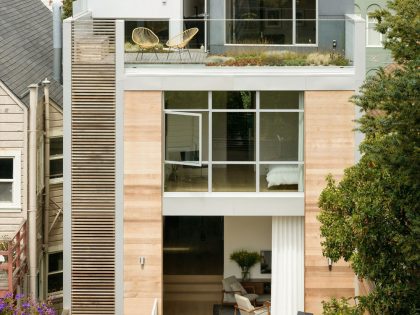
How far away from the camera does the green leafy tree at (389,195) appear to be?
736 inches

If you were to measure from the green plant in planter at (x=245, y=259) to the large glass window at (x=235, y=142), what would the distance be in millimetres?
3736

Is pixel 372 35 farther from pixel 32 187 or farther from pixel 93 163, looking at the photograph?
A: pixel 32 187

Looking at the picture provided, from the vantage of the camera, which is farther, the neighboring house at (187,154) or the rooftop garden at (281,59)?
the rooftop garden at (281,59)

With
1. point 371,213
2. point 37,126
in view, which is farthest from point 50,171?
point 371,213

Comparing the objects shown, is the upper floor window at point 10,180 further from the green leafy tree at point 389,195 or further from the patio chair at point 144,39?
the green leafy tree at point 389,195

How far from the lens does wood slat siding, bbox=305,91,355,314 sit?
83.6 feet

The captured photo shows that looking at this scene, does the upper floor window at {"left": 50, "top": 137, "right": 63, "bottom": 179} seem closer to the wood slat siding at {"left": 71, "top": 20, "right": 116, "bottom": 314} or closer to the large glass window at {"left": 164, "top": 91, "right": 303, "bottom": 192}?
the wood slat siding at {"left": 71, "top": 20, "right": 116, "bottom": 314}

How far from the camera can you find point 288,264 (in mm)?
26203

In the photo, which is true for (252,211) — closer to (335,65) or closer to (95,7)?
(335,65)

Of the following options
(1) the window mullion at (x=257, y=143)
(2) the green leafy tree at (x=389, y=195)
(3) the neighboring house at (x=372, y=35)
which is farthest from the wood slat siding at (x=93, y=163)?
(3) the neighboring house at (x=372, y=35)

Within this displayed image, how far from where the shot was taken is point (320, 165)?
25609 mm

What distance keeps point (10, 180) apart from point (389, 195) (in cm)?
1120

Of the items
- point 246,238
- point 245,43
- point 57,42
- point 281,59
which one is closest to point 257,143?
point 281,59

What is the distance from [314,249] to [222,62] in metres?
4.86
